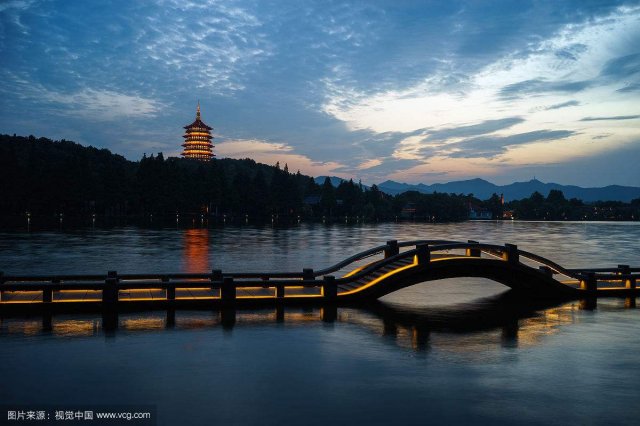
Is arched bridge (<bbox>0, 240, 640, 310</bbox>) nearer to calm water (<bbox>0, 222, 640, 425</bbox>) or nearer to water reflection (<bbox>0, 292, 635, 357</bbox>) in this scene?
water reflection (<bbox>0, 292, 635, 357</bbox>)

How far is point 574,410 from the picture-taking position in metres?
8.32

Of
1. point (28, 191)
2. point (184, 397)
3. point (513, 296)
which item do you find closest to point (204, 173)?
point (28, 191)

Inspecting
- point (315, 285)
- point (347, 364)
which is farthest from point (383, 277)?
point (347, 364)

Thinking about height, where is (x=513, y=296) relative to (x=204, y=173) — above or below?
below

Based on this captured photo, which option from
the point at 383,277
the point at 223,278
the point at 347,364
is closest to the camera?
the point at 347,364

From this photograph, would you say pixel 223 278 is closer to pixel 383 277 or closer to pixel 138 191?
pixel 383 277

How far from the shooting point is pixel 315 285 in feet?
58.6

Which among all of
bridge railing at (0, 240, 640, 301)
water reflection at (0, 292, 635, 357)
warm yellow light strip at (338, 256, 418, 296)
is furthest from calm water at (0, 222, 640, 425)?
bridge railing at (0, 240, 640, 301)

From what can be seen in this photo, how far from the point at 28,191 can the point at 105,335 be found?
107 m

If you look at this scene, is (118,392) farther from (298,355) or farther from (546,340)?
(546,340)

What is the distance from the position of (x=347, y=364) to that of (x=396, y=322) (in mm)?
4746

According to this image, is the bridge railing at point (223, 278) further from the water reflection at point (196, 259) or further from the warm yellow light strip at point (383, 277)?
the water reflection at point (196, 259)

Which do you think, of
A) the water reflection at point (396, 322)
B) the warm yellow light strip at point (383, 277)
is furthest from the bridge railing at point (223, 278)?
the water reflection at point (396, 322)

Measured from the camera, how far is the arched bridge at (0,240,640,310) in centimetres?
1625
